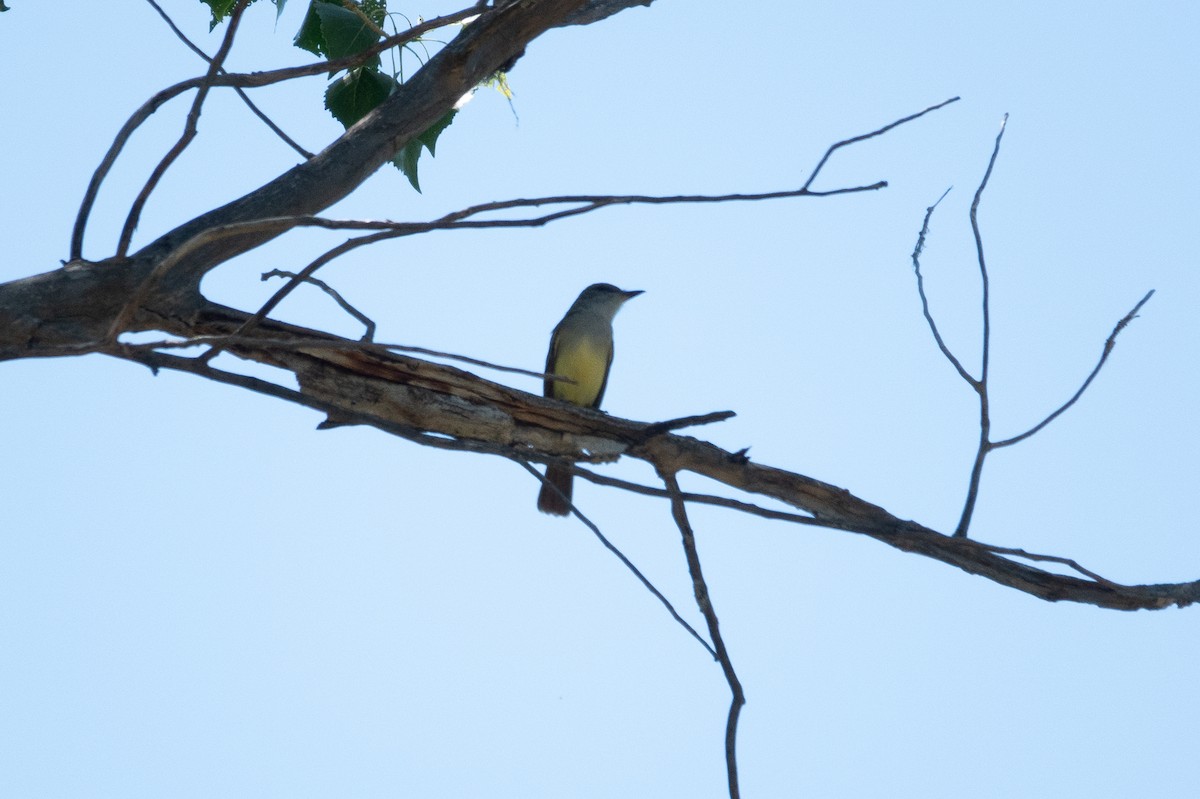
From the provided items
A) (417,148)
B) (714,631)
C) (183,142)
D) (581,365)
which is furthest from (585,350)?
(183,142)

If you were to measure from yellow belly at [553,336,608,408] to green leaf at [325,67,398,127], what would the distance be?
4288 mm

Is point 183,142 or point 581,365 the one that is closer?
point 183,142

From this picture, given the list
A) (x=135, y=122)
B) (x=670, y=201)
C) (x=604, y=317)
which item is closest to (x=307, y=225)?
(x=670, y=201)

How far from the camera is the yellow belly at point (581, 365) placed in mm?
8664

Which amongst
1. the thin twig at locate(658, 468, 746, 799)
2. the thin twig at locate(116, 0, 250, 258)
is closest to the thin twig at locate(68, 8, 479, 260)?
the thin twig at locate(116, 0, 250, 258)

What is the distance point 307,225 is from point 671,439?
1.79 metres

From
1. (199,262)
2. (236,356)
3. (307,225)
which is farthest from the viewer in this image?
(236,356)

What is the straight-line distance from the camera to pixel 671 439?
3.89m

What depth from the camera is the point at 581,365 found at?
8.68 meters

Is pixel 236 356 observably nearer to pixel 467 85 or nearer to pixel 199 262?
pixel 199 262

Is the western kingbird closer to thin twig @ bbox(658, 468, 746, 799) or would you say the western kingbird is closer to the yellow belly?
the yellow belly

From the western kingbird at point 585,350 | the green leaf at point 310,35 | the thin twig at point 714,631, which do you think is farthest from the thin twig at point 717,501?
the western kingbird at point 585,350

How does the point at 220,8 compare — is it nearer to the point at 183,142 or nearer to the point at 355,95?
the point at 355,95

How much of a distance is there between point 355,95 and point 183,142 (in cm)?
174
